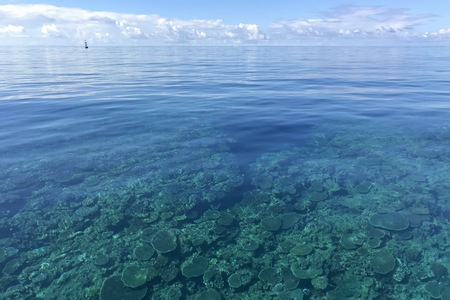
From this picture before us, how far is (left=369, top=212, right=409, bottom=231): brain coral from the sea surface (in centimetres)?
7

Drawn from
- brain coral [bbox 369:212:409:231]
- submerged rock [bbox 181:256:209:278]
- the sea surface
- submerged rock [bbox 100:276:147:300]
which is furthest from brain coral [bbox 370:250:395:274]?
submerged rock [bbox 100:276:147:300]

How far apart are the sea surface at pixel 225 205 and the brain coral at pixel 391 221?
0.07 metres

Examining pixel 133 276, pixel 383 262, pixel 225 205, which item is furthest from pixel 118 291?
pixel 383 262

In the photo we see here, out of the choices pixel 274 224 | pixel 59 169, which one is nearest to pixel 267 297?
pixel 274 224

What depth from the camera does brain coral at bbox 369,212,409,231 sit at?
→ 36.2ft

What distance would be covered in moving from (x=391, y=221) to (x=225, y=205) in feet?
22.0

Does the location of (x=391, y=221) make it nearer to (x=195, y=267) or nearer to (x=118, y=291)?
(x=195, y=267)

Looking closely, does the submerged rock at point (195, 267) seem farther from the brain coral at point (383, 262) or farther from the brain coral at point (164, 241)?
the brain coral at point (383, 262)

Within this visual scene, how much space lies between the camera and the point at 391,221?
11352 mm

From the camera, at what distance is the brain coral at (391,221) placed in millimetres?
11029

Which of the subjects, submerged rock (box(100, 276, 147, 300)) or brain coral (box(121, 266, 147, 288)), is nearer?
submerged rock (box(100, 276, 147, 300))

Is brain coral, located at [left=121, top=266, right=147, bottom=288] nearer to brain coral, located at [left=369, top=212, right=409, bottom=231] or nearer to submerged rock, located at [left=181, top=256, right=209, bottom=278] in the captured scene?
submerged rock, located at [left=181, top=256, right=209, bottom=278]

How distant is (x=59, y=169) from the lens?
15.4 m

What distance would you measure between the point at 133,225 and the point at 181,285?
3717mm
